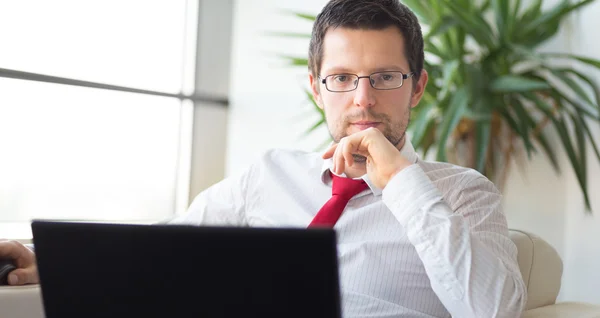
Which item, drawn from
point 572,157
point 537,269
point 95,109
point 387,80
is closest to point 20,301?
point 387,80

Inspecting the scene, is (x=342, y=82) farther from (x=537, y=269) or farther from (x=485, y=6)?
(x=485, y=6)

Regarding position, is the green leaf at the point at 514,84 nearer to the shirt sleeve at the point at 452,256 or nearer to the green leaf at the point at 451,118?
the green leaf at the point at 451,118

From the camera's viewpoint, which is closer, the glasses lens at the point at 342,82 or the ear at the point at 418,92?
the glasses lens at the point at 342,82

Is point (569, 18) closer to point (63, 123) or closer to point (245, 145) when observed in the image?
point (245, 145)

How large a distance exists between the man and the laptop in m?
0.62

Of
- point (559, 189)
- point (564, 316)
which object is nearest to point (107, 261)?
point (564, 316)

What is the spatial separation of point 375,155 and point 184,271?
68 centimetres

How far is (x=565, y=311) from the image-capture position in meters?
1.59

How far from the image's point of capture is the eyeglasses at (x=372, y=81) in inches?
64.6

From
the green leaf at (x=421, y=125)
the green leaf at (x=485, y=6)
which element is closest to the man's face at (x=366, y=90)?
the green leaf at (x=421, y=125)

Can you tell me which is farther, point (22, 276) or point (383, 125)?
point (383, 125)

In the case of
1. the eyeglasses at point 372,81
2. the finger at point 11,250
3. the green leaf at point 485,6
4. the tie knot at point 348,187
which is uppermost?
the green leaf at point 485,6

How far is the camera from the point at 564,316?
1.53m

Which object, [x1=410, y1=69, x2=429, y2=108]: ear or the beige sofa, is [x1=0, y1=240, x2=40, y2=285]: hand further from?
[x1=410, y1=69, x2=429, y2=108]: ear
